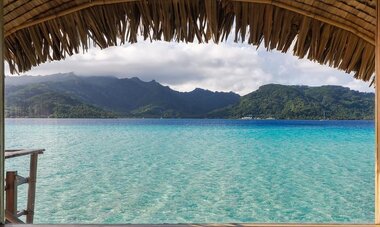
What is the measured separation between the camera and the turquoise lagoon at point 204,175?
29.0 ft

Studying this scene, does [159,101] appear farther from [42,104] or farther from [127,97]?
[42,104]

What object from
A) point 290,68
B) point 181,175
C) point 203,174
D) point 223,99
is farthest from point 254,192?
point 290,68

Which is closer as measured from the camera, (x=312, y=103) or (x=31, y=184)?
(x=31, y=184)

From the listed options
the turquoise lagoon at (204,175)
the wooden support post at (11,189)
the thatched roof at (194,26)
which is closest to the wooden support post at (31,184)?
the wooden support post at (11,189)

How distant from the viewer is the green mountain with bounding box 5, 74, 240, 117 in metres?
30.8

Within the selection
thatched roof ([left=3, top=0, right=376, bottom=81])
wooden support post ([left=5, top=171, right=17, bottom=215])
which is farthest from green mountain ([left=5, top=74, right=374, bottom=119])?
thatched roof ([left=3, top=0, right=376, bottom=81])

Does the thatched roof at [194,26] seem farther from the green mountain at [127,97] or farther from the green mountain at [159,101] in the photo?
the green mountain at [127,97]

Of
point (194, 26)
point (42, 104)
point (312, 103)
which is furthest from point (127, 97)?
point (194, 26)

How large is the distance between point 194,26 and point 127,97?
31.2m

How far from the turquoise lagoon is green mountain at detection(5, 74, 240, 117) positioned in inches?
229

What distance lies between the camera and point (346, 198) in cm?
966

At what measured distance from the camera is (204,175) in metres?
12.8

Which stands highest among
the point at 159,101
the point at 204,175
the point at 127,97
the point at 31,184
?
the point at 127,97

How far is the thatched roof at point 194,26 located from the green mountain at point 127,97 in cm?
2921
